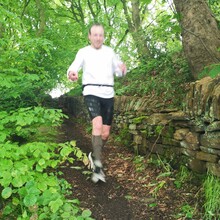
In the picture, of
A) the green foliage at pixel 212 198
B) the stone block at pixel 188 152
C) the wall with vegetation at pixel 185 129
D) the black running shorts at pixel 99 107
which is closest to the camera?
the green foliage at pixel 212 198

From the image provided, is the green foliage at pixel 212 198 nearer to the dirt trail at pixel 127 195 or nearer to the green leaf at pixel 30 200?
the dirt trail at pixel 127 195

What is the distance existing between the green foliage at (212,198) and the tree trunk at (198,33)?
214 centimetres

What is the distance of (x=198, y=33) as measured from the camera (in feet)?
14.6

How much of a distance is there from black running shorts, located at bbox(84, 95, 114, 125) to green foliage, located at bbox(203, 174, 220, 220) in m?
1.77

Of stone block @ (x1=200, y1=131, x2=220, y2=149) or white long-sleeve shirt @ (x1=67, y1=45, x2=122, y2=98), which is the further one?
white long-sleeve shirt @ (x1=67, y1=45, x2=122, y2=98)

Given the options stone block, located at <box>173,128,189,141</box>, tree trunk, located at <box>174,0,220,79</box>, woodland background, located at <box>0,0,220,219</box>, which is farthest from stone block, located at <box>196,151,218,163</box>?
tree trunk, located at <box>174,0,220,79</box>

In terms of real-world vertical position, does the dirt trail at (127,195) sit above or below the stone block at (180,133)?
below

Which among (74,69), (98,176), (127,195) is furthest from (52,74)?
(127,195)

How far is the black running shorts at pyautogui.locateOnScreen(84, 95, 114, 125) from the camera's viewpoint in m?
3.88

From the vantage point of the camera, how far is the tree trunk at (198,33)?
439 centimetres

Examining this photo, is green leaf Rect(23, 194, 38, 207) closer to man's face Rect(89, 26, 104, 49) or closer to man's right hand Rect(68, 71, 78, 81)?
man's right hand Rect(68, 71, 78, 81)

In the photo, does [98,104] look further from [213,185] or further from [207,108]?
[213,185]

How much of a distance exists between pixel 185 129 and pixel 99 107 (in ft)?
4.38

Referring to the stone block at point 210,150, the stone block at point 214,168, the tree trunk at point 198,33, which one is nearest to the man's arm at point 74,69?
the tree trunk at point 198,33
